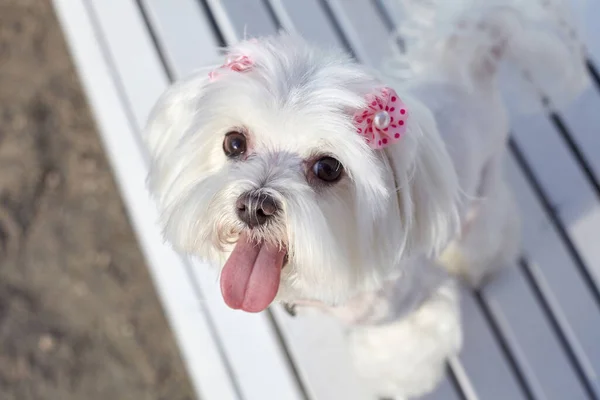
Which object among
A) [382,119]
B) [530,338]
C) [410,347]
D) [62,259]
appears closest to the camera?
[382,119]

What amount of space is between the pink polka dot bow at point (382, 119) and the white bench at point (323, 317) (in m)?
0.47

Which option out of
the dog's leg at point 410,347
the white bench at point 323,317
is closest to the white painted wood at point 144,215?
the white bench at point 323,317

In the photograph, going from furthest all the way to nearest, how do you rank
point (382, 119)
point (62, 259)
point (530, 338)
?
point (62, 259) → point (530, 338) → point (382, 119)

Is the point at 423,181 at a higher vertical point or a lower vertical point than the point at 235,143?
lower

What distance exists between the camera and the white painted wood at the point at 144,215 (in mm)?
1062

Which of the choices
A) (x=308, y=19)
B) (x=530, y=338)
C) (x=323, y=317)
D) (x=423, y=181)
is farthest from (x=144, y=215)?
(x=530, y=338)

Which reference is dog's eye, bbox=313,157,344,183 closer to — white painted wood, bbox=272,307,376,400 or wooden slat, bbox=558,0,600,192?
white painted wood, bbox=272,307,376,400

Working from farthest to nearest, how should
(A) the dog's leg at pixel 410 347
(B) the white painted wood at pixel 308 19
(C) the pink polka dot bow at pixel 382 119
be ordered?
(B) the white painted wood at pixel 308 19 → (A) the dog's leg at pixel 410 347 → (C) the pink polka dot bow at pixel 382 119

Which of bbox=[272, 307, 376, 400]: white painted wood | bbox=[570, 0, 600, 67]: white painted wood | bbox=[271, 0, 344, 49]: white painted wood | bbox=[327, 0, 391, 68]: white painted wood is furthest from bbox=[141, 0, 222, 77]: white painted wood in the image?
bbox=[570, 0, 600, 67]: white painted wood

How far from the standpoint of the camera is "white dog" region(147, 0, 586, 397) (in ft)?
2.01

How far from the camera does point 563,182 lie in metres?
1.18

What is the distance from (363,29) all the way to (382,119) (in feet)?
2.19

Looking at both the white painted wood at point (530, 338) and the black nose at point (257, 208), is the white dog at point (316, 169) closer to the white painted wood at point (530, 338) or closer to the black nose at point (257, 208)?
the black nose at point (257, 208)

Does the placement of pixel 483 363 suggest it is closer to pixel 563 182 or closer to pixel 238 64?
pixel 563 182
